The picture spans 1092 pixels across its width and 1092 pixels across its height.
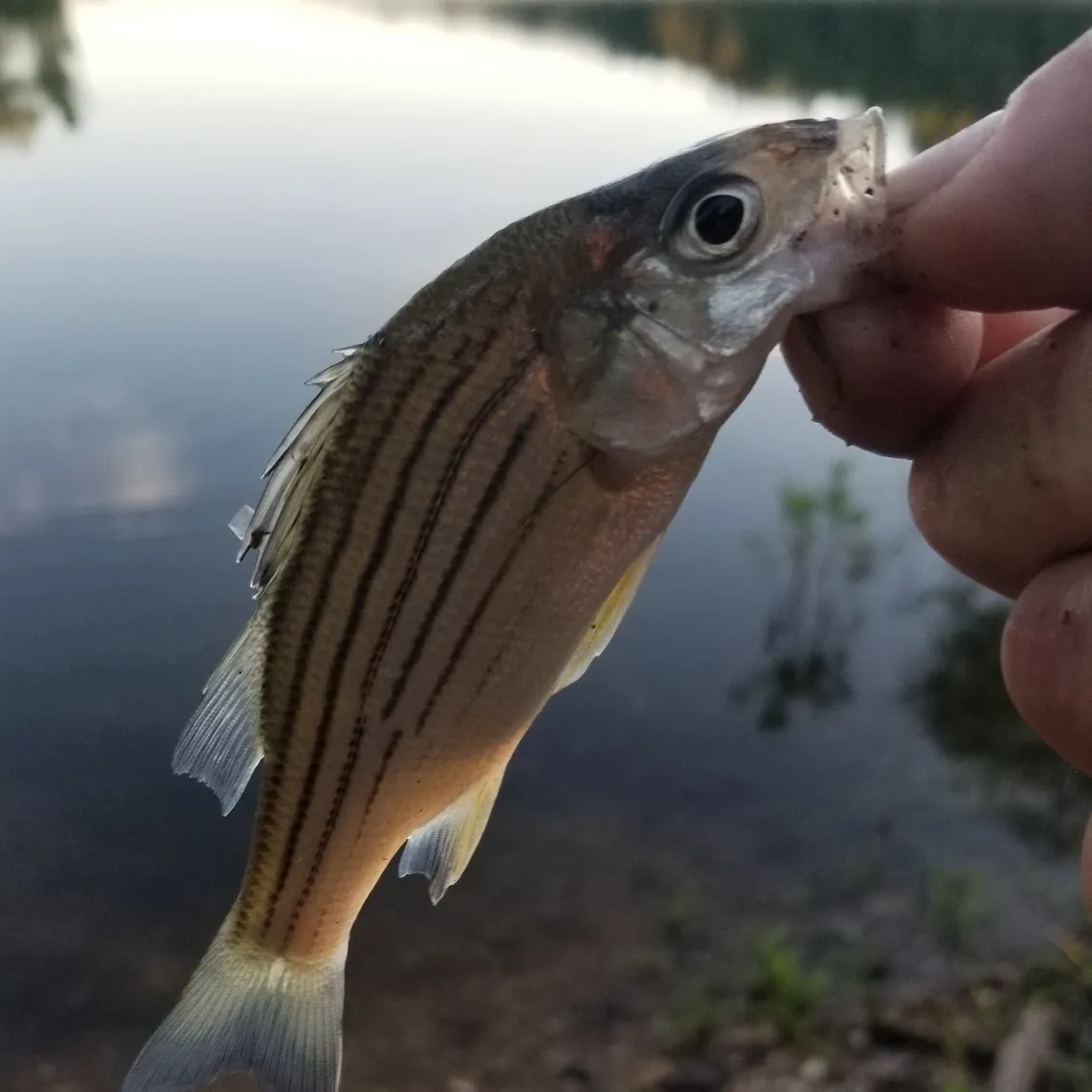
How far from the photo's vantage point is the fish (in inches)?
72.7

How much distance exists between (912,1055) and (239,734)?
154 inches

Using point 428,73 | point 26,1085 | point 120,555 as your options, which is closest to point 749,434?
point 120,555

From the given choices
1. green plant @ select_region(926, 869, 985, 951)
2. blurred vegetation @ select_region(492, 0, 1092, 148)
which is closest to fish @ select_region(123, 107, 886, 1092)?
green plant @ select_region(926, 869, 985, 951)

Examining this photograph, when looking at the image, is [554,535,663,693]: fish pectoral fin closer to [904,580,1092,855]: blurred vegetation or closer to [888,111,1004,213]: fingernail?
[888,111,1004,213]: fingernail

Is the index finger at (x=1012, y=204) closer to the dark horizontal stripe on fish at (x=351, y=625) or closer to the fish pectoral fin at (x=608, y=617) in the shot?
the fish pectoral fin at (x=608, y=617)

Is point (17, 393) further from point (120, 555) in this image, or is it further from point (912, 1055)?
point (912, 1055)

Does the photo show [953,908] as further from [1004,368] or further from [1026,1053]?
[1004,368]

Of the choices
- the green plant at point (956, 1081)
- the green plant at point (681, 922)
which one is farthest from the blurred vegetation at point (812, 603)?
the green plant at point (956, 1081)

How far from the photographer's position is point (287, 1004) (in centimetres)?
223

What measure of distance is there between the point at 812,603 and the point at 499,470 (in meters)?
6.99

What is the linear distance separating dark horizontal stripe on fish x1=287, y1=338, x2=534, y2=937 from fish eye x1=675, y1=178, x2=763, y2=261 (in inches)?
14.1

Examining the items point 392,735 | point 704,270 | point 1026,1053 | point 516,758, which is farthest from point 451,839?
point 516,758

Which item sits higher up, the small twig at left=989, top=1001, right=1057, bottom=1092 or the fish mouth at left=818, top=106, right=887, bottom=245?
the fish mouth at left=818, top=106, right=887, bottom=245

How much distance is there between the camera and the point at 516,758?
23.3 feet
